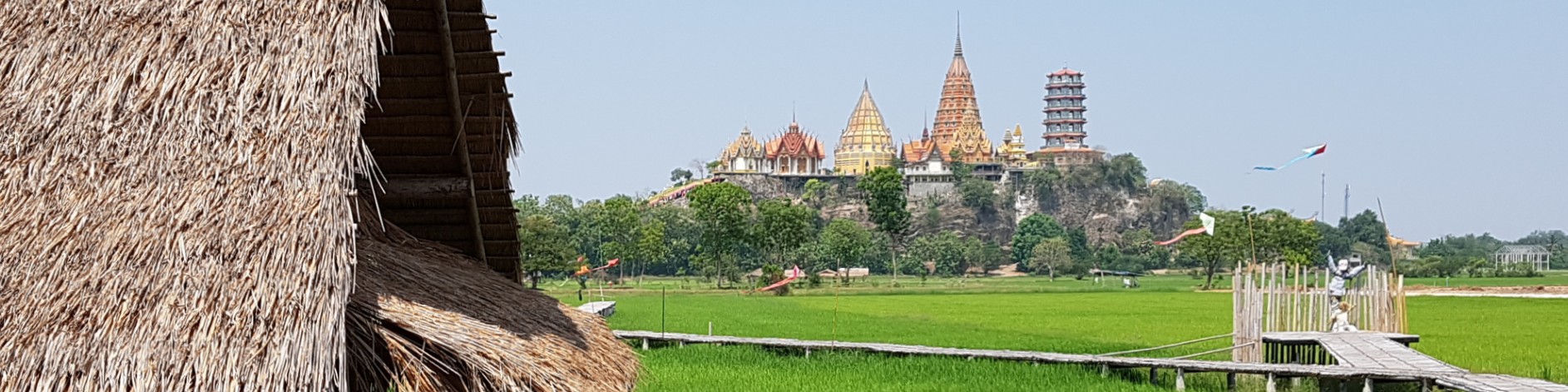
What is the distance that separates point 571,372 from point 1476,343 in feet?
53.2

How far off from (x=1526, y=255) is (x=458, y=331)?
110 meters

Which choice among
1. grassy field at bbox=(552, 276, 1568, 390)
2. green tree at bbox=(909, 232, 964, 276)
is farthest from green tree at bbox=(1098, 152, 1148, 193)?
grassy field at bbox=(552, 276, 1568, 390)

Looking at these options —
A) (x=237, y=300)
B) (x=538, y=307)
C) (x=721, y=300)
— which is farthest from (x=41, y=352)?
(x=721, y=300)

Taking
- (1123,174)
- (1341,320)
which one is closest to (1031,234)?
(1123,174)

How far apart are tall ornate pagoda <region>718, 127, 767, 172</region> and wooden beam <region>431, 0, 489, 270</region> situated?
9687cm

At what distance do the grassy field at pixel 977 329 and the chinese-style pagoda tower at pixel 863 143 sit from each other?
63491mm

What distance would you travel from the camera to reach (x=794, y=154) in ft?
351

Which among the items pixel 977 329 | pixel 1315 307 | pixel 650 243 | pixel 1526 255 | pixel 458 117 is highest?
pixel 458 117

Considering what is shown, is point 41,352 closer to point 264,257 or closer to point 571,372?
point 264,257

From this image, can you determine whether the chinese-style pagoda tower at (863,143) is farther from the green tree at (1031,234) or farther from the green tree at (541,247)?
the green tree at (541,247)

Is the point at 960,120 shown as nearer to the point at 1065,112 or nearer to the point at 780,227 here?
the point at 1065,112

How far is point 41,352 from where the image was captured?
5.11m

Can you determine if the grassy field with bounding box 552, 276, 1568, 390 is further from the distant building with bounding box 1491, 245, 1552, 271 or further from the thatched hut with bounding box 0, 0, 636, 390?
the distant building with bounding box 1491, 245, 1552, 271

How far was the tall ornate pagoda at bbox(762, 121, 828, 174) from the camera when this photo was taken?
107 metres
